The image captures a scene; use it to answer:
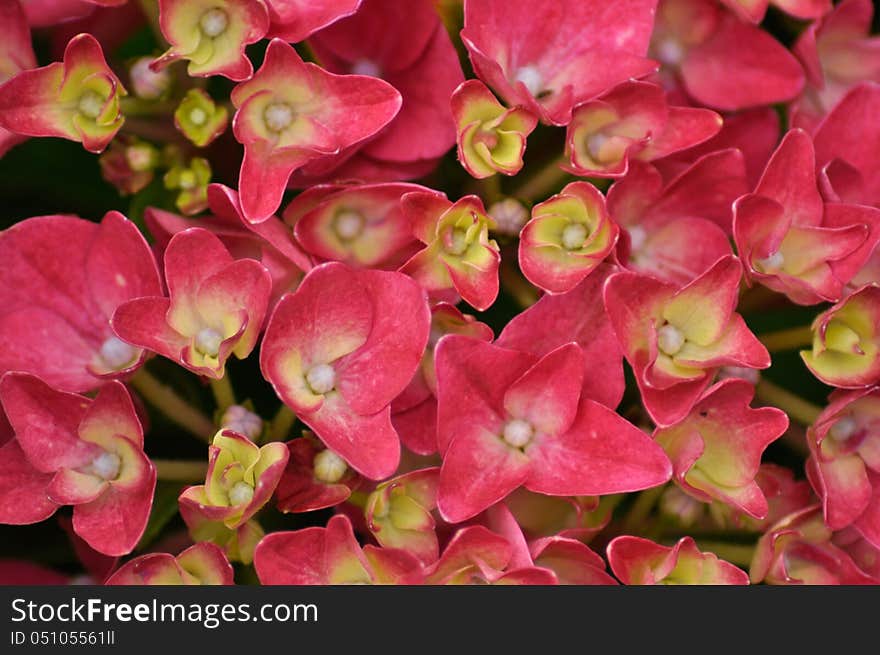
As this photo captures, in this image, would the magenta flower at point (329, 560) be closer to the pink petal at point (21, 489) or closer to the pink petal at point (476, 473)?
the pink petal at point (476, 473)

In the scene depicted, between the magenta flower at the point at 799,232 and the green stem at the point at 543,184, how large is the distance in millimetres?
149

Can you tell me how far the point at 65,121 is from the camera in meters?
0.84

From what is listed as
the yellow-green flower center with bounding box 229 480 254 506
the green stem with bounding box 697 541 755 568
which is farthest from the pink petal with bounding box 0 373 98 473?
the green stem with bounding box 697 541 755 568

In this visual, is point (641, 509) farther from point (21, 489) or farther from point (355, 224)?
point (21, 489)

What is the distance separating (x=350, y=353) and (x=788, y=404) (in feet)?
1.10

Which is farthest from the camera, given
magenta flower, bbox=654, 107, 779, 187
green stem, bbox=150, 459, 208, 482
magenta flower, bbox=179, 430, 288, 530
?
magenta flower, bbox=654, 107, 779, 187

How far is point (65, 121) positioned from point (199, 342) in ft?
0.61

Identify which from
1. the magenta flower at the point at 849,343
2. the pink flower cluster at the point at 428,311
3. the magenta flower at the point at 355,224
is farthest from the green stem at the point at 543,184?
the magenta flower at the point at 849,343

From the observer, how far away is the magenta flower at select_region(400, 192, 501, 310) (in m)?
0.80

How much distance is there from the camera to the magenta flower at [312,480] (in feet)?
2.56

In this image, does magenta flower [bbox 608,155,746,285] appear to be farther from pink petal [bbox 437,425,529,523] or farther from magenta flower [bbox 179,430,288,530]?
magenta flower [bbox 179,430,288,530]

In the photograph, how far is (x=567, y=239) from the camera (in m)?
0.83

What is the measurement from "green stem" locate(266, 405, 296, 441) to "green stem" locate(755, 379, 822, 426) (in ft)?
1.13

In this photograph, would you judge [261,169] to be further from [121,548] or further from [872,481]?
[872,481]
